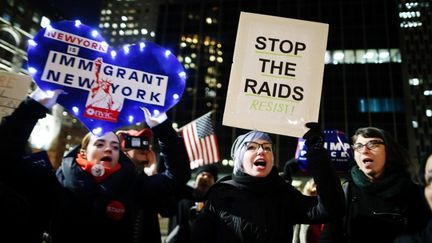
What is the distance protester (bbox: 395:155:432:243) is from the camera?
85.8 inches

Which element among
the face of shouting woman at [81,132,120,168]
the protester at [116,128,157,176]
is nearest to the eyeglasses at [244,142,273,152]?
the face of shouting woman at [81,132,120,168]

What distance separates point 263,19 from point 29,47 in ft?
7.54

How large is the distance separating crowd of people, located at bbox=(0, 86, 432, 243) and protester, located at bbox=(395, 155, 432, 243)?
246 mm

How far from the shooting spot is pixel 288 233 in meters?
2.73

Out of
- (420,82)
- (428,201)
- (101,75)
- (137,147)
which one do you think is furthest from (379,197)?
(420,82)

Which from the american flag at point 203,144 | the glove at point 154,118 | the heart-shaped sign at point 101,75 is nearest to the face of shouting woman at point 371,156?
the glove at point 154,118

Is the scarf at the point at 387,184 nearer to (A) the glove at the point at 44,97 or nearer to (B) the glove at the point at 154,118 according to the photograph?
(B) the glove at the point at 154,118

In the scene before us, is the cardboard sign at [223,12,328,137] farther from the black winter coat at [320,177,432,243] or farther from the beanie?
the black winter coat at [320,177,432,243]

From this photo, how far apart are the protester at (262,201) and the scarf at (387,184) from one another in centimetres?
46

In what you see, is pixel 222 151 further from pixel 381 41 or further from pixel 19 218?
pixel 19 218

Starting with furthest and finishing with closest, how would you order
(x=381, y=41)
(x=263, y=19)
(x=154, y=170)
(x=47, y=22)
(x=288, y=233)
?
(x=381, y=41) < (x=154, y=170) < (x=47, y=22) < (x=263, y=19) < (x=288, y=233)

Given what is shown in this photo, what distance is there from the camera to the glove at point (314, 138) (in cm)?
272

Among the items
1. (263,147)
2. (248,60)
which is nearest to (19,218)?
(263,147)

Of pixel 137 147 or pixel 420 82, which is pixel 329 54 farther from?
pixel 137 147
